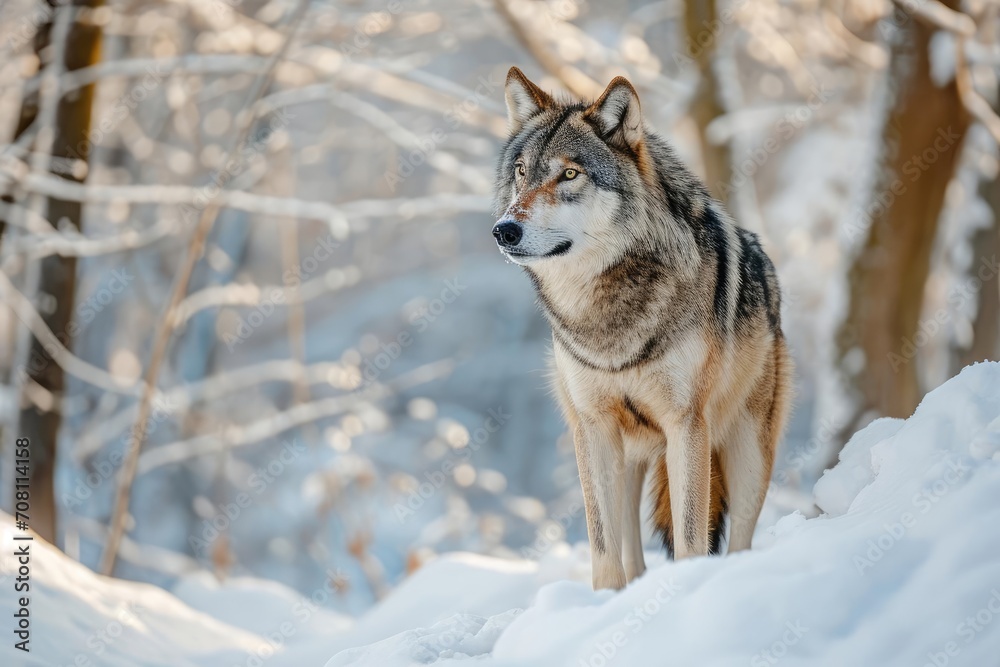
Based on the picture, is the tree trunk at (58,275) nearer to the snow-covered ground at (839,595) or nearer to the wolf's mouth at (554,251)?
the snow-covered ground at (839,595)

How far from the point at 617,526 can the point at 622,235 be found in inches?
46.7

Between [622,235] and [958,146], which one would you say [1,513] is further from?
[958,146]

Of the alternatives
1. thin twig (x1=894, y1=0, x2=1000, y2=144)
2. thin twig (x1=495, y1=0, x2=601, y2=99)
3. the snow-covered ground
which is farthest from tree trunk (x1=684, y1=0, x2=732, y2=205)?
the snow-covered ground

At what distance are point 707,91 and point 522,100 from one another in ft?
16.1

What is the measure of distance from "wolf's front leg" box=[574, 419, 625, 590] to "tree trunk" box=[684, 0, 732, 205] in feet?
15.4

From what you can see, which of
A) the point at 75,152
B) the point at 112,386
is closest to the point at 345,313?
the point at 112,386

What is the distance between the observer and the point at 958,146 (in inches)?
310

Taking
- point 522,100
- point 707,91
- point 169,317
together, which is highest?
point 522,100

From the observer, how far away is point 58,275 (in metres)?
8.02
